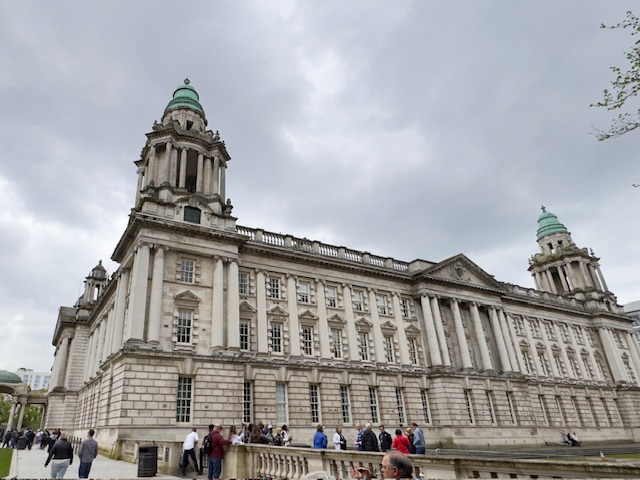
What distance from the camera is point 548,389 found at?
47500mm

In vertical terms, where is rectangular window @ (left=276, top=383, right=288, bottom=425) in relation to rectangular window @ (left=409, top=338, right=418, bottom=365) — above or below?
below

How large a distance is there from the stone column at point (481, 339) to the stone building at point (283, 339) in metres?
0.13

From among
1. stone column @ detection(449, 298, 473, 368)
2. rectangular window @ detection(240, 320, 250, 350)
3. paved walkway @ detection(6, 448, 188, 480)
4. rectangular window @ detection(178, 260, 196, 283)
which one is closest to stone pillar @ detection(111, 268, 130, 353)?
rectangular window @ detection(178, 260, 196, 283)

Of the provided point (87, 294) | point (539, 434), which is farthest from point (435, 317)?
point (87, 294)

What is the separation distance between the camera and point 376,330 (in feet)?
121

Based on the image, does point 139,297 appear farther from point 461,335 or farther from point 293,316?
point 461,335

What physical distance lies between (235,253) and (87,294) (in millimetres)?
36534

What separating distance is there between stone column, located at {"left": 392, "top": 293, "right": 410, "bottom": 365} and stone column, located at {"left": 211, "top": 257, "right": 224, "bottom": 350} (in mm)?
17021

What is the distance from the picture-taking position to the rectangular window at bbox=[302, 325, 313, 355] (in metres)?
32.8

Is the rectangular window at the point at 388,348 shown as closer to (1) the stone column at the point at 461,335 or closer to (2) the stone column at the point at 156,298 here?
(1) the stone column at the point at 461,335

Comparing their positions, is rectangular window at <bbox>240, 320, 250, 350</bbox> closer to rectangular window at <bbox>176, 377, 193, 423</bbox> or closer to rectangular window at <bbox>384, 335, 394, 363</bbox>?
rectangular window at <bbox>176, 377, 193, 423</bbox>

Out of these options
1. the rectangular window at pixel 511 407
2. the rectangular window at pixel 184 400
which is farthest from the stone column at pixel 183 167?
the rectangular window at pixel 511 407

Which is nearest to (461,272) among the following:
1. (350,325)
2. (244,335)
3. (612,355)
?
(350,325)

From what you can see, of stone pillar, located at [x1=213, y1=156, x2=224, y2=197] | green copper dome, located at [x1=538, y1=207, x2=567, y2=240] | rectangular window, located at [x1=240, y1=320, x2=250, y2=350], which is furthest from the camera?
green copper dome, located at [x1=538, y1=207, x2=567, y2=240]
